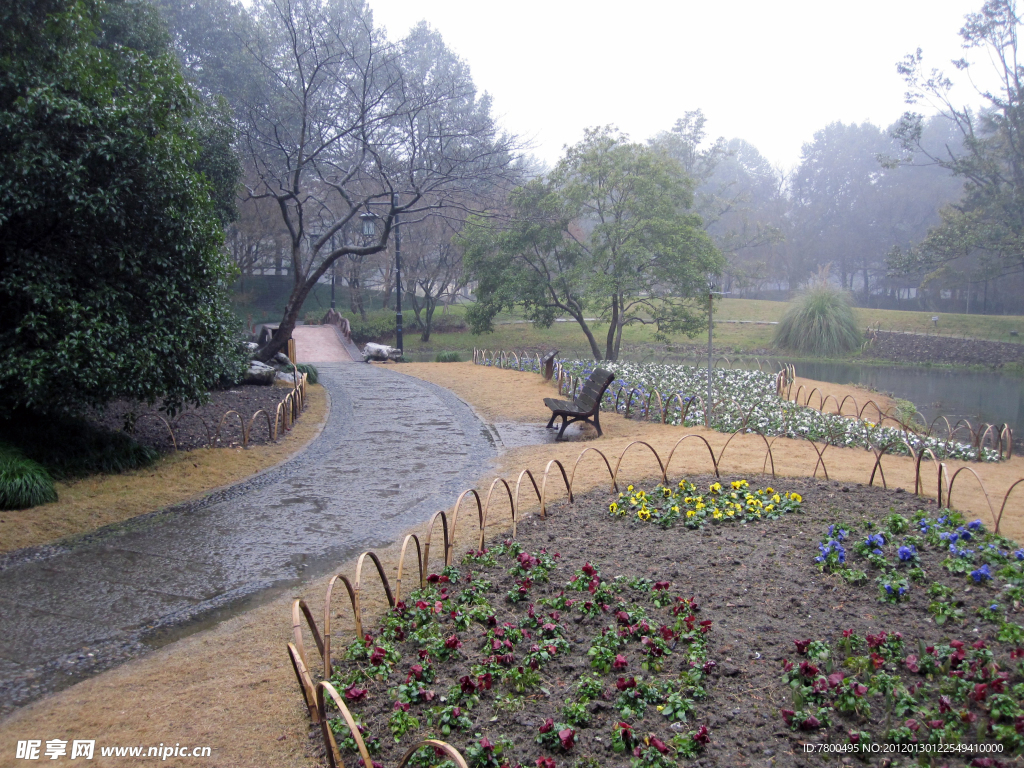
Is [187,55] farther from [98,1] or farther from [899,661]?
[899,661]

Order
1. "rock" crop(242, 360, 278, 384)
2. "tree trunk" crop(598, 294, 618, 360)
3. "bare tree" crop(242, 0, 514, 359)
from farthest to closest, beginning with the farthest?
"tree trunk" crop(598, 294, 618, 360) → "bare tree" crop(242, 0, 514, 359) → "rock" crop(242, 360, 278, 384)

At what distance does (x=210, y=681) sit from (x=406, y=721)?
1066 mm

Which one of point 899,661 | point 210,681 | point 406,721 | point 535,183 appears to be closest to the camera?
point 406,721

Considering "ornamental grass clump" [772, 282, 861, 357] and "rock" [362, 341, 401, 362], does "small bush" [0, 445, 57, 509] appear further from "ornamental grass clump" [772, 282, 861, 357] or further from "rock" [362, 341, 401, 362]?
"ornamental grass clump" [772, 282, 861, 357]

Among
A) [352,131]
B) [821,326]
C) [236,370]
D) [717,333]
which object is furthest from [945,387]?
[236,370]

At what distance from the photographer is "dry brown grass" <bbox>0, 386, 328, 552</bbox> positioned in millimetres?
5348

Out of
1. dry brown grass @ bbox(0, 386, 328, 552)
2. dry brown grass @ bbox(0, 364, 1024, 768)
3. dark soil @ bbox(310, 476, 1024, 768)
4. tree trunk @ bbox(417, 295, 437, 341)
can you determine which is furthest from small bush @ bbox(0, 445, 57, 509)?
tree trunk @ bbox(417, 295, 437, 341)

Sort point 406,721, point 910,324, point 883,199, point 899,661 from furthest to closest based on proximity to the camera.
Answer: point 883,199
point 910,324
point 899,661
point 406,721

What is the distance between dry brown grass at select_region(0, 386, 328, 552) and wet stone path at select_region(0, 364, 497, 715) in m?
0.23

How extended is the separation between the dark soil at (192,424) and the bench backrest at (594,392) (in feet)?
13.7

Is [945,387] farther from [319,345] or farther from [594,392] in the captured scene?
[319,345]

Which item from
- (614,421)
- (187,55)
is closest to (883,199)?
(187,55)

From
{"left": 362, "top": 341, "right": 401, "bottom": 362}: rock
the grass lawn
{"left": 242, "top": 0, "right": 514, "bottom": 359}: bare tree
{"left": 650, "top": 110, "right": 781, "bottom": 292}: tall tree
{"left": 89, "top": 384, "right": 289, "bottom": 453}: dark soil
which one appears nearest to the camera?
{"left": 89, "top": 384, "right": 289, "bottom": 453}: dark soil

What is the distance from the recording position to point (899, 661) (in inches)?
118
